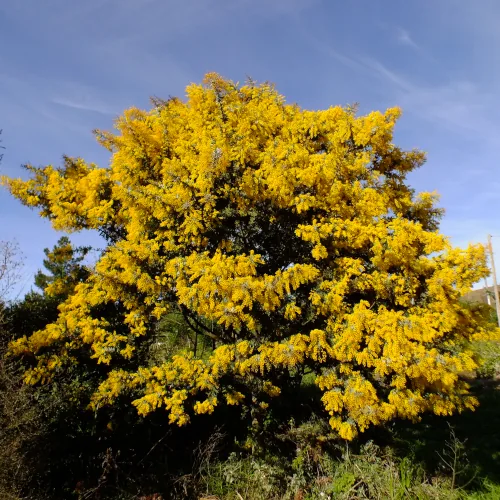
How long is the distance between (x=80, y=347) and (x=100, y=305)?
0.85 metres

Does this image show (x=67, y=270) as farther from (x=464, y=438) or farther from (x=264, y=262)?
(x=464, y=438)

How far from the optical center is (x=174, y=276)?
18.2 ft

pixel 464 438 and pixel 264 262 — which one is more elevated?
pixel 264 262

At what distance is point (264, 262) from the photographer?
5.83m

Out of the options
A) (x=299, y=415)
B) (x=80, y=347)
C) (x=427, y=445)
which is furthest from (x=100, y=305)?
(x=427, y=445)

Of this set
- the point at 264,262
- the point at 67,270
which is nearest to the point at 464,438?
the point at 264,262

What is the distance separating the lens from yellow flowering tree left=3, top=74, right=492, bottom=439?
4.95 m

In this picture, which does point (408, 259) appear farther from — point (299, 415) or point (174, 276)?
point (299, 415)

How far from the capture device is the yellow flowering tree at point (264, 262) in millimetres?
4953

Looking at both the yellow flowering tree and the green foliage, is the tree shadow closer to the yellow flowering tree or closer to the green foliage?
the yellow flowering tree

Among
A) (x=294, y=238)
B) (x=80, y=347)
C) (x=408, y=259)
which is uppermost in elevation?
(x=294, y=238)

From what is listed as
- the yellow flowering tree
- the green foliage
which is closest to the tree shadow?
the yellow flowering tree

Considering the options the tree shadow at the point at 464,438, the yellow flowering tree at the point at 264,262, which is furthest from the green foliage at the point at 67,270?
the tree shadow at the point at 464,438

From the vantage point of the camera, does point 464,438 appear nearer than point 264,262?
No
